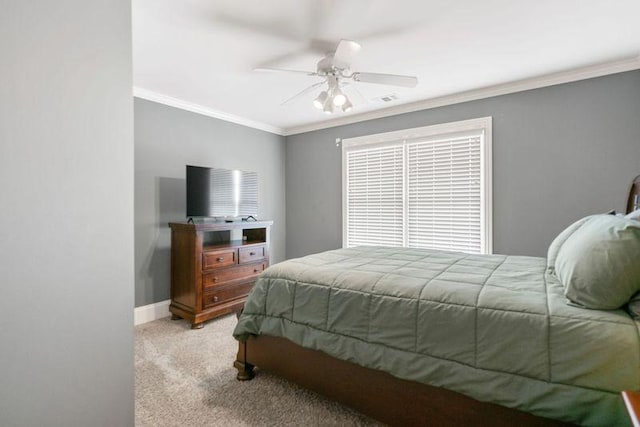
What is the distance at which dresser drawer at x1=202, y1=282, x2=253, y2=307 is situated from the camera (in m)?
3.17

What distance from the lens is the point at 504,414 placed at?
126cm

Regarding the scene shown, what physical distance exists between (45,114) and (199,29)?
157 centimetres

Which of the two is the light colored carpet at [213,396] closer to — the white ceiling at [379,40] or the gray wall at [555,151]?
the white ceiling at [379,40]

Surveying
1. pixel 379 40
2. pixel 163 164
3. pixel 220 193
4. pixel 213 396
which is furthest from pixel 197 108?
pixel 213 396

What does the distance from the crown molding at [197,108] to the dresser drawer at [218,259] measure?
1785 millimetres

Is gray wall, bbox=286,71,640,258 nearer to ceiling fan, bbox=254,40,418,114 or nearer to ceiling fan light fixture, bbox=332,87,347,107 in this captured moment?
ceiling fan, bbox=254,40,418,114

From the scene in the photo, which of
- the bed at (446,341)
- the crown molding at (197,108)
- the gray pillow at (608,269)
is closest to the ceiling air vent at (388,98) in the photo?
the crown molding at (197,108)

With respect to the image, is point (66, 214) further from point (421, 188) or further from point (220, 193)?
point (421, 188)

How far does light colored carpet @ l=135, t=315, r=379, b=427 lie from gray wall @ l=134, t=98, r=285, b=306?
36.7 inches

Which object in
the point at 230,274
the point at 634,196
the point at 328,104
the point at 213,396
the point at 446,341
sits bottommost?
the point at 213,396

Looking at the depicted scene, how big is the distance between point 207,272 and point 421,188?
2692 millimetres

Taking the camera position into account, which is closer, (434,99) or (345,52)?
(345,52)

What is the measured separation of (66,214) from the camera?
102 cm

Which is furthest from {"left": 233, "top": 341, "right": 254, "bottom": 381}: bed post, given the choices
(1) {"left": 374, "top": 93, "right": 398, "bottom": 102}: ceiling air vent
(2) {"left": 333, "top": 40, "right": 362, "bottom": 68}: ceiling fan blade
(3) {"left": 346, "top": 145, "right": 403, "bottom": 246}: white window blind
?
(1) {"left": 374, "top": 93, "right": 398, "bottom": 102}: ceiling air vent
